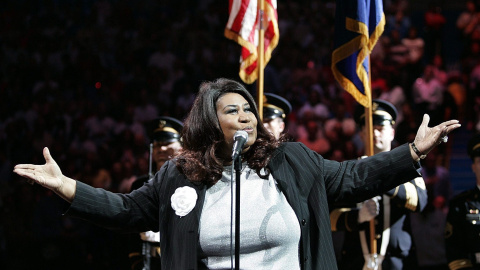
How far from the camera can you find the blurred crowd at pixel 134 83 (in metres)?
9.66

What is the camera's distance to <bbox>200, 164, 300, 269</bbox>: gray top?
334 cm

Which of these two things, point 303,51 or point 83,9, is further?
point 83,9

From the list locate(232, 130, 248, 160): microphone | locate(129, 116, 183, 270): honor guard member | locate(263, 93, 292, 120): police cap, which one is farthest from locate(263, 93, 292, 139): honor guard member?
locate(232, 130, 248, 160): microphone

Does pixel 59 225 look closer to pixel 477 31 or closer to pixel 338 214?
pixel 338 214

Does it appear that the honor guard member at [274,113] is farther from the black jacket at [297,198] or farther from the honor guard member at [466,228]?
the black jacket at [297,198]

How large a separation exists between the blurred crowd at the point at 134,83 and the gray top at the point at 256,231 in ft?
17.4

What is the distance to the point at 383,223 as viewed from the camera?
224 inches

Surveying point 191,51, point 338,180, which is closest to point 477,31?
point 191,51

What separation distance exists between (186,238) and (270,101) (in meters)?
3.14

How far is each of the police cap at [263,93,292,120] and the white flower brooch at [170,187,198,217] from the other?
8.87 feet

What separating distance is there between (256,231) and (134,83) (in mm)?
10044

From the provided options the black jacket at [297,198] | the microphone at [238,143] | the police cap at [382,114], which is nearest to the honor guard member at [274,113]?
the police cap at [382,114]

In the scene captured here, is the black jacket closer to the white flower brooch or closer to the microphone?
the white flower brooch

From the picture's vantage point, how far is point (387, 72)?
11875 millimetres
